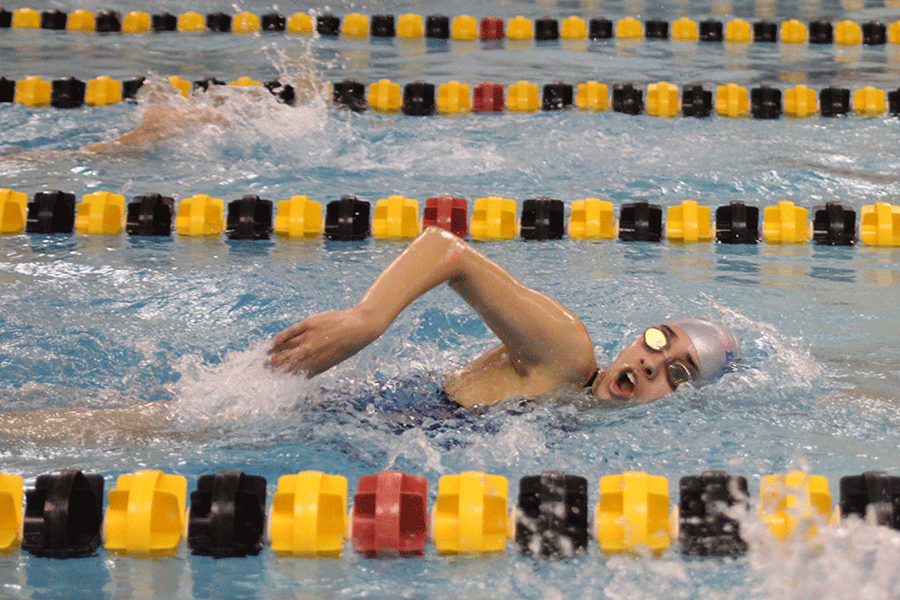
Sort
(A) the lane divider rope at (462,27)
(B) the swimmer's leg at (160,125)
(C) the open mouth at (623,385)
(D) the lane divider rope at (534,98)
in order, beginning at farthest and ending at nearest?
(A) the lane divider rope at (462,27) → (D) the lane divider rope at (534,98) → (B) the swimmer's leg at (160,125) → (C) the open mouth at (623,385)

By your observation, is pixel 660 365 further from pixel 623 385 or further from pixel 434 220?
pixel 434 220

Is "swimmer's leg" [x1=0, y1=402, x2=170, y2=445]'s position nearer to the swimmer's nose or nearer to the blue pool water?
the blue pool water

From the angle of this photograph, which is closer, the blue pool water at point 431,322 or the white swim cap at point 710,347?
the blue pool water at point 431,322

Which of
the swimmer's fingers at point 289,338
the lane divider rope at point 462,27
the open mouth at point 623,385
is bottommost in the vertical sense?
the open mouth at point 623,385

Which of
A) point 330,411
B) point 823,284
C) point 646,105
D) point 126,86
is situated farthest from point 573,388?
point 126,86

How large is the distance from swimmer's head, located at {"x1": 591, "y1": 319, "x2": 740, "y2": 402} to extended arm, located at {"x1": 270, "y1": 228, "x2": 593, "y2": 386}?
106 mm

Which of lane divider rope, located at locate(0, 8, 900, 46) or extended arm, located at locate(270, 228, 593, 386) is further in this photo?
lane divider rope, located at locate(0, 8, 900, 46)

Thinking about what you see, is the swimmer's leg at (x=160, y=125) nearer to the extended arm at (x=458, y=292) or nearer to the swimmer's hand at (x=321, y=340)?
the extended arm at (x=458, y=292)

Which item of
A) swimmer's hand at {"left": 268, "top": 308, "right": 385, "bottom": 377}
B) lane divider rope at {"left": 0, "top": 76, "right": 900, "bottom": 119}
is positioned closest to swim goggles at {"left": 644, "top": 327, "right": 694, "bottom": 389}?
swimmer's hand at {"left": 268, "top": 308, "right": 385, "bottom": 377}

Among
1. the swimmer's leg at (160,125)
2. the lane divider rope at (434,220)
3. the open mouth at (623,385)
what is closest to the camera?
the open mouth at (623,385)

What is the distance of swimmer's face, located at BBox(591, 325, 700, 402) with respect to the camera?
276 cm

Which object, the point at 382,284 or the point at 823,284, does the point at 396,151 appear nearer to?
the point at 823,284

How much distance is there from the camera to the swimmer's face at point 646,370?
276 centimetres

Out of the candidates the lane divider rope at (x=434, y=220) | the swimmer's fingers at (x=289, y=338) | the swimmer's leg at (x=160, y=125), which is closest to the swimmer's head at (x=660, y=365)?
the swimmer's fingers at (x=289, y=338)
